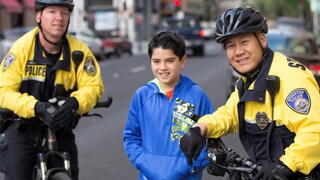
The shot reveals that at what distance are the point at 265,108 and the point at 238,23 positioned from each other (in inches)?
16.4

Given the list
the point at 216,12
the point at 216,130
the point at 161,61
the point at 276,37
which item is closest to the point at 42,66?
the point at 161,61

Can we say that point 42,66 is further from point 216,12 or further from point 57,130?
point 216,12

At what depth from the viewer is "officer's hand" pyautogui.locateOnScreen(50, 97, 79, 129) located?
4.05 m

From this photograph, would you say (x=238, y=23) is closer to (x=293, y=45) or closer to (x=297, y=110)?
(x=297, y=110)

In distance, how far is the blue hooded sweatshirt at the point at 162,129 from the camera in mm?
3650

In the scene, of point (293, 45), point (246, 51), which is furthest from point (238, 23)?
point (293, 45)

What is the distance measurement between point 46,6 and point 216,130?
164cm

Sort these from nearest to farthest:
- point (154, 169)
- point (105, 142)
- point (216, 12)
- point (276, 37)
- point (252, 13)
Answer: point (252, 13) < point (154, 169) < point (105, 142) < point (276, 37) < point (216, 12)

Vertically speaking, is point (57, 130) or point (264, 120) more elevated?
point (264, 120)

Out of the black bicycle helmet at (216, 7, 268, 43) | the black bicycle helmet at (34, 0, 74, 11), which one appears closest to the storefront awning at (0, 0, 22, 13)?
the black bicycle helmet at (34, 0, 74, 11)

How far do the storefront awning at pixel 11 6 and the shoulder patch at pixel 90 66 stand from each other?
1489 inches

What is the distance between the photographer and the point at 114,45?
34.4 m

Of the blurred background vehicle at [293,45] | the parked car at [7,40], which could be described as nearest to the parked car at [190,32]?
the parked car at [7,40]

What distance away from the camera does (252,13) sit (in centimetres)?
310
